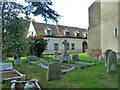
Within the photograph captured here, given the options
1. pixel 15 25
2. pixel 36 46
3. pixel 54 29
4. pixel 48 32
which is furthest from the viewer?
pixel 54 29

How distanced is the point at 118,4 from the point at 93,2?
15.4 ft

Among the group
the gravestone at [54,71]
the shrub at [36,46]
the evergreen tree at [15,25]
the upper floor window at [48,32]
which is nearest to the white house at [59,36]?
the upper floor window at [48,32]

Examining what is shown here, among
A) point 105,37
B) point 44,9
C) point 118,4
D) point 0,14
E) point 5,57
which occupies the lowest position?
point 5,57

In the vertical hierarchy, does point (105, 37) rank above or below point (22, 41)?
above

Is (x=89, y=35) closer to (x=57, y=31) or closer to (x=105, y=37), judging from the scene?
(x=105, y=37)

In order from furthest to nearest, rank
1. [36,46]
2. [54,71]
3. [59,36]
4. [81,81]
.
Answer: [59,36] < [36,46] < [54,71] < [81,81]

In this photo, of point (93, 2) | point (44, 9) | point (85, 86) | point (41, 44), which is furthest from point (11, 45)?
point (93, 2)

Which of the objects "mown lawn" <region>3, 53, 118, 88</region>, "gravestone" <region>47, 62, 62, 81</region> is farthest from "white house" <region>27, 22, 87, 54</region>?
"gravestone" <region>47, 62, 62, 81</region>

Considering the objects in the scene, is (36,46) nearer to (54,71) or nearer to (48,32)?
(48,32)

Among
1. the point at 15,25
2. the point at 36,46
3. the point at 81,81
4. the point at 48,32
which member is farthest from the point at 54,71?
the point at 48,32

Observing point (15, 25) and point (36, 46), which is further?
point (36, 46)

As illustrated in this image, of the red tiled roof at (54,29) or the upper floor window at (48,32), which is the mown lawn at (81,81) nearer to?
the red tiled roof at (54,29)

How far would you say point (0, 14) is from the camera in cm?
923

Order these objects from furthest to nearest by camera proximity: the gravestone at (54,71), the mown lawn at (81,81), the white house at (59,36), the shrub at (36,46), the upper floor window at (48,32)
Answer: the upper floor window at (48,32) < the white house at (59,36) < the shrub at (36,46) < the gravestone at (54,71) < the mown lawn at (81,81)
